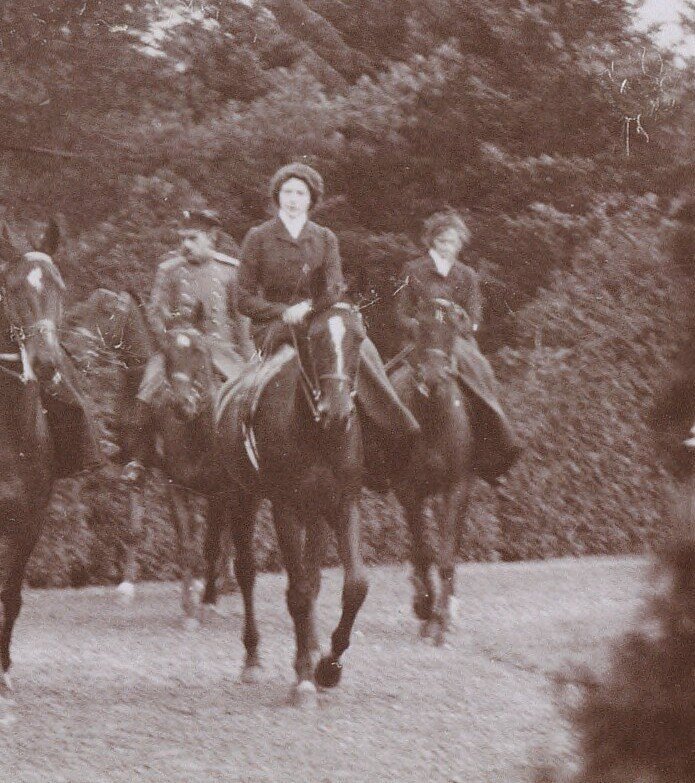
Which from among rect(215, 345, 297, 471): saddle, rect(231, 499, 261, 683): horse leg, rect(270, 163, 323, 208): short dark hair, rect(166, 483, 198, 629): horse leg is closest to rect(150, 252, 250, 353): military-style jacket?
rect(215, 345, 297, 471): saddle

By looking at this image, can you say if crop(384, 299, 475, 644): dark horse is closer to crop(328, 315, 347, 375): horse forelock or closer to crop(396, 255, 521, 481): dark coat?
crop(396, 255, 521, 481): dark coat

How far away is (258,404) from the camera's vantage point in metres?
9.78

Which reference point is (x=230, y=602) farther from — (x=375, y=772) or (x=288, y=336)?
(x=375, y=772)

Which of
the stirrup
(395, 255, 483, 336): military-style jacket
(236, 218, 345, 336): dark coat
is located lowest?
the stirrup

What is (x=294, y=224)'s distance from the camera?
9906 millimetres

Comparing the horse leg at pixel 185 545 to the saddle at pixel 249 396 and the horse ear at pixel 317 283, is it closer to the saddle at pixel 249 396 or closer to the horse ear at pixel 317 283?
the saddle at pixel 249 396

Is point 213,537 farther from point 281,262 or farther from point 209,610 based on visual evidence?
point 281,262

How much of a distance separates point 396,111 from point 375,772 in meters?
14.9

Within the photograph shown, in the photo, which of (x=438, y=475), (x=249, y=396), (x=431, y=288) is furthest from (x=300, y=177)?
(x=438, y=475)

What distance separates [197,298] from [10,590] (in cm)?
343

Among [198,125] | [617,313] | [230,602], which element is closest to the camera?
[230,602]

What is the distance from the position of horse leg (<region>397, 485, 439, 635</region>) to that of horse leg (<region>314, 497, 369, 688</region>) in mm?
3098

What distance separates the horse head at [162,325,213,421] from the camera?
12219 millimetres

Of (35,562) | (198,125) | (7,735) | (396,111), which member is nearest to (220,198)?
(198,125)
